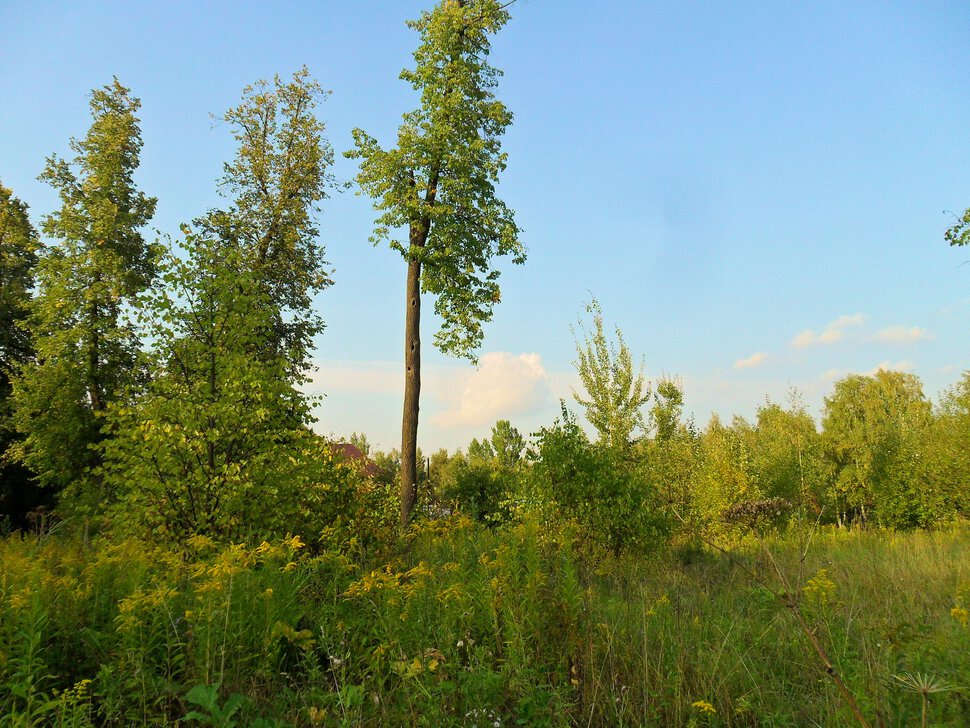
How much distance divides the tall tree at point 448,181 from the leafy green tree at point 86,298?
9.45 m

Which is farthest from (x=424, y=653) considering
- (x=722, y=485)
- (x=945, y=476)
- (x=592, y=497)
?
(x=945, y=476)

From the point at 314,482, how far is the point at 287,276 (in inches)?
621

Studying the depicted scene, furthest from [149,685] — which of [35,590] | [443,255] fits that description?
[443,255]

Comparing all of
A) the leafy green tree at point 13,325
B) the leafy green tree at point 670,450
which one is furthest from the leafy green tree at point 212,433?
the leafy green tree at point 13,325

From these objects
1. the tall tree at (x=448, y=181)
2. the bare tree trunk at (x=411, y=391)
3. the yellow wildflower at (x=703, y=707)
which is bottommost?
the yellow wildflower at (x=703, y=707)

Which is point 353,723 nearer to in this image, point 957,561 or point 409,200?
point 957,561

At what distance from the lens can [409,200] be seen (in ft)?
48.0

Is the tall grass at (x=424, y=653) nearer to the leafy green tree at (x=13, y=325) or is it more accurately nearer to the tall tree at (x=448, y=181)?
the tall tree at (x=448, y=181)

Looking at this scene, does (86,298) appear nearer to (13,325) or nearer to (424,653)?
(13,325)

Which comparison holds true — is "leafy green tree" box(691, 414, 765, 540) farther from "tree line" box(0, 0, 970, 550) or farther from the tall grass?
the tall grass

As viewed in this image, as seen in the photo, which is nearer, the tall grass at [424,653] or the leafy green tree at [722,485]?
the tall grass at [424,653]

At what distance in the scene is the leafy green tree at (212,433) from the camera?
7004 mm

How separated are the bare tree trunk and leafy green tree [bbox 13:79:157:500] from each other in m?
10.0

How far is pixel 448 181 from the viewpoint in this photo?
14672mm
